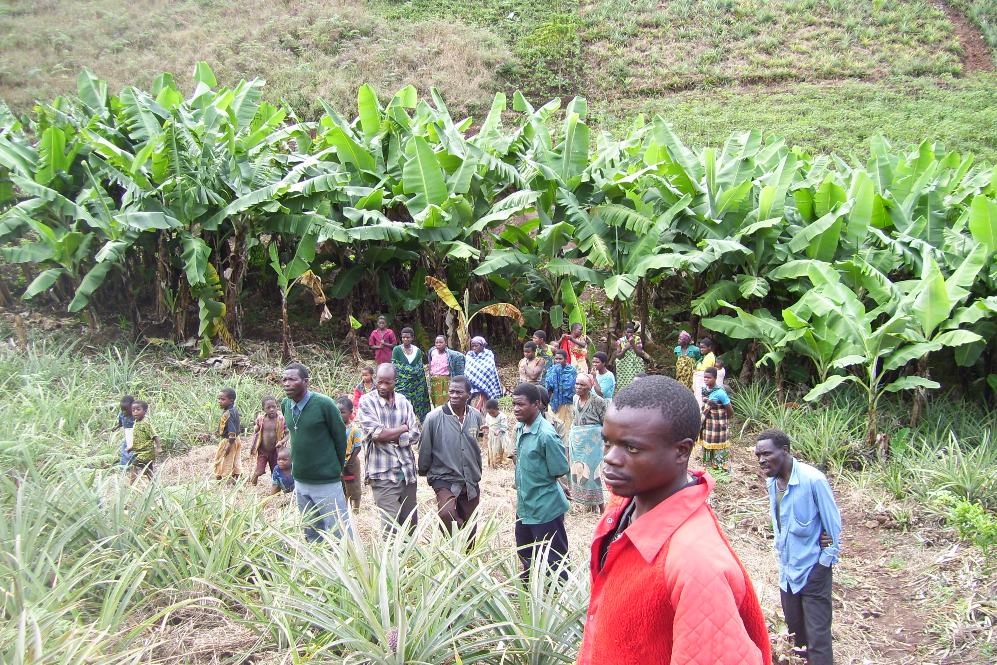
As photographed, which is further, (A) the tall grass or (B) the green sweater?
(B) the green sweater

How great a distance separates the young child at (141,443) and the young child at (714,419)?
18.4ft

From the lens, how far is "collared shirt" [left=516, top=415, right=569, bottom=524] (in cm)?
523

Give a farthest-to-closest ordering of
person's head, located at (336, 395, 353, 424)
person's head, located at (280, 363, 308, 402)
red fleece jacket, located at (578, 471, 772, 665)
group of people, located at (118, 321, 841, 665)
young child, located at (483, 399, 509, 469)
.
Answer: young child, located at (483, 399, 509, 469) → person's head, located at (336, 395, 353, 424) → person's head, located at (280, 363, 308, 402) → group of people, located at (118, 321, 841, 665) → red fleece jacket, located at (578, 471, 772, 665)

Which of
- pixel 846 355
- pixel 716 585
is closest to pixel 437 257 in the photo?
pixel 846 355

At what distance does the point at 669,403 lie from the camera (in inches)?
83.8

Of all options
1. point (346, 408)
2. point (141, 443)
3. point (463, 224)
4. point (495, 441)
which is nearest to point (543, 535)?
point (346, 408)

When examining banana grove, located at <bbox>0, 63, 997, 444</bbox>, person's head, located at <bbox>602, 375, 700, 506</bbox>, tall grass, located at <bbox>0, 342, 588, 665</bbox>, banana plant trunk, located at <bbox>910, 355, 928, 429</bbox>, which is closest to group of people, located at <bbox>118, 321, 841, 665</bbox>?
person's head, located at <bbox>602, 375, 700, 506</bbox>

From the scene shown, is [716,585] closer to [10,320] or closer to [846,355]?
[846,355]

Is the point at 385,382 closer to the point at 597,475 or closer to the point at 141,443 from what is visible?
the point at 597,475

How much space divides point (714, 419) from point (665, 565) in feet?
22.7

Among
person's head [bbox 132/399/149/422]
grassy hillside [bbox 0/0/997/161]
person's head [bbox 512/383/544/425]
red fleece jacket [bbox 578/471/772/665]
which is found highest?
grassy hillside [bbox 0/0/997/161]

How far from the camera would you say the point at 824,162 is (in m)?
13.9

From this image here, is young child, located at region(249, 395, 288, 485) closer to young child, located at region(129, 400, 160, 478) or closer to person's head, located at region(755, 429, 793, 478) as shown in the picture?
young child, located at region(129, 400, 160, 478)

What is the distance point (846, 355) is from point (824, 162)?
552cm
